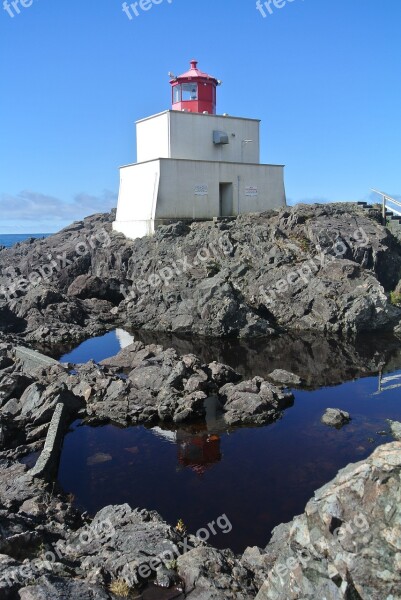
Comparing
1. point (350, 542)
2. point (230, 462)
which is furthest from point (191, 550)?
point (230, 462)

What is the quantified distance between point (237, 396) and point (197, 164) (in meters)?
24.8

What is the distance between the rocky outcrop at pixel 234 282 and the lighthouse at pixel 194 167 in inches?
96.1

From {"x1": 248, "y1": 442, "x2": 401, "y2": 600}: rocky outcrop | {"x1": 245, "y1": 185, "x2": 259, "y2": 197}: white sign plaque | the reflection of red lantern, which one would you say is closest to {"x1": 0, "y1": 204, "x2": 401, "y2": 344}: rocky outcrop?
{"x1": 245, "y1": 185, "x2": 259, "y2": 197}: white sign plaque

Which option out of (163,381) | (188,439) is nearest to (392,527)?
(188,439)

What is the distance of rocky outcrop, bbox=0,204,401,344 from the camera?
89.7ft

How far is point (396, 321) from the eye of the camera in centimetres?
2728

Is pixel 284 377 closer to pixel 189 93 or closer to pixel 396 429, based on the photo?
pixel 396 429

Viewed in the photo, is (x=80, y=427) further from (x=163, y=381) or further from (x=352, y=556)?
(x=352, y=556)

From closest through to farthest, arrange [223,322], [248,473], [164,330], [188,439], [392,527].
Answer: [392,527] → [248,473] → [188,439] → [223,322] → [164,330]

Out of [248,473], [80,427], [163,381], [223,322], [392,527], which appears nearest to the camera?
[392,527]

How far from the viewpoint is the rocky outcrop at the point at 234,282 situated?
2734 centimetres

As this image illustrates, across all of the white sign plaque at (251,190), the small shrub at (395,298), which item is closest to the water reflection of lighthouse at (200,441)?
the small shrub at (395,298)

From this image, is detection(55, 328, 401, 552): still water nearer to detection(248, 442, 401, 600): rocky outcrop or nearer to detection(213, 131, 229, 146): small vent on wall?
detection(248, 442, 401, 600): rocky outcrop

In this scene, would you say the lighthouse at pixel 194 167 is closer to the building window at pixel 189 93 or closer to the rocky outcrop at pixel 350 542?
the building window at pixel 189 93
